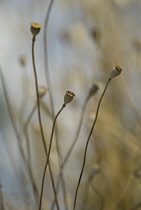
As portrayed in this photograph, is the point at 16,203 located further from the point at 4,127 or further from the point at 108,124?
the point at 108,124

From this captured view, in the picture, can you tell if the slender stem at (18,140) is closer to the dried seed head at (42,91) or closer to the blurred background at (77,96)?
the blurred background at (77,96)

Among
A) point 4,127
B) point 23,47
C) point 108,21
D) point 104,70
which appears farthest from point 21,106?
point 108,21

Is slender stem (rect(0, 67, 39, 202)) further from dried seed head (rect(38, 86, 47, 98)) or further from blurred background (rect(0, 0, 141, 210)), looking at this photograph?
dried seed head (rect(38, 86, 47, 98))

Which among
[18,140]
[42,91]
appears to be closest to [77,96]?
[42,91]

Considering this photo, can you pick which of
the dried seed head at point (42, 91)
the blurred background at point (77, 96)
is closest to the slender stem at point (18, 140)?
the blurred background at point (77, 96)

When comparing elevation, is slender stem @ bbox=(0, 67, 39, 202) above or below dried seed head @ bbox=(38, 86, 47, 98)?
below

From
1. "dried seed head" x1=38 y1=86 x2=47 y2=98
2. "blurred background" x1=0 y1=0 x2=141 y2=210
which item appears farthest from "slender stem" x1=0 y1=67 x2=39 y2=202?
"dried seed head" x1=38 y1=86 x2=47 y2=98

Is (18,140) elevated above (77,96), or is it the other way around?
(77,96)

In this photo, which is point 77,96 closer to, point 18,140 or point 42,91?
point 42,91
